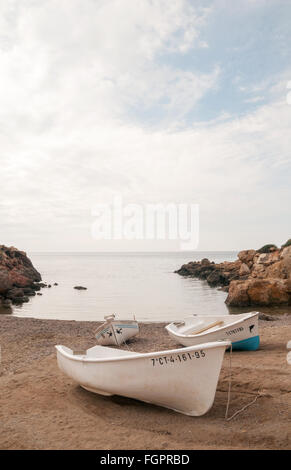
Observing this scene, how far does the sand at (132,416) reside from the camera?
470 cm

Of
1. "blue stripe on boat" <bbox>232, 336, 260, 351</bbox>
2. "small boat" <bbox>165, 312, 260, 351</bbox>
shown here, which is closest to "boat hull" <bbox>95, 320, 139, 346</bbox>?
"small boat" <bbox>165, 312, 260, 351</bbox>

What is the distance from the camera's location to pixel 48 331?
14.0m

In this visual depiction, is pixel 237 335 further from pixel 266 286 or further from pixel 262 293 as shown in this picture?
pixel 266 286

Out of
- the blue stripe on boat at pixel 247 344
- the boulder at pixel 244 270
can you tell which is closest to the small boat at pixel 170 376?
the blue stripe on boat at pixel 247 344

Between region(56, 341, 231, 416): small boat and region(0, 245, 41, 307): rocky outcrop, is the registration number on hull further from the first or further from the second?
region(0, 245, 41, 307): rocky outcrop

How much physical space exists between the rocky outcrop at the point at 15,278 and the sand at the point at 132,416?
74.2 ft

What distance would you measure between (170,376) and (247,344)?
5491 mm

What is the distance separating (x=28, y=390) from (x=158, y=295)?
84.5 ft

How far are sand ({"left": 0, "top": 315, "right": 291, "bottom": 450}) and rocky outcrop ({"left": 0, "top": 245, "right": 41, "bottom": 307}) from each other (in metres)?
22.6

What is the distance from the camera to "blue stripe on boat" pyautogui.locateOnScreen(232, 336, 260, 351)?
33.0 feet

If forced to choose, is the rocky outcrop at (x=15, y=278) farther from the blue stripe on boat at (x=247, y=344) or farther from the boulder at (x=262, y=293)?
the blue stripe on boat at (x=247, y=344)

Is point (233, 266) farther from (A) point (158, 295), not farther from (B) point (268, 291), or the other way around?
(B) point (268, 291)
